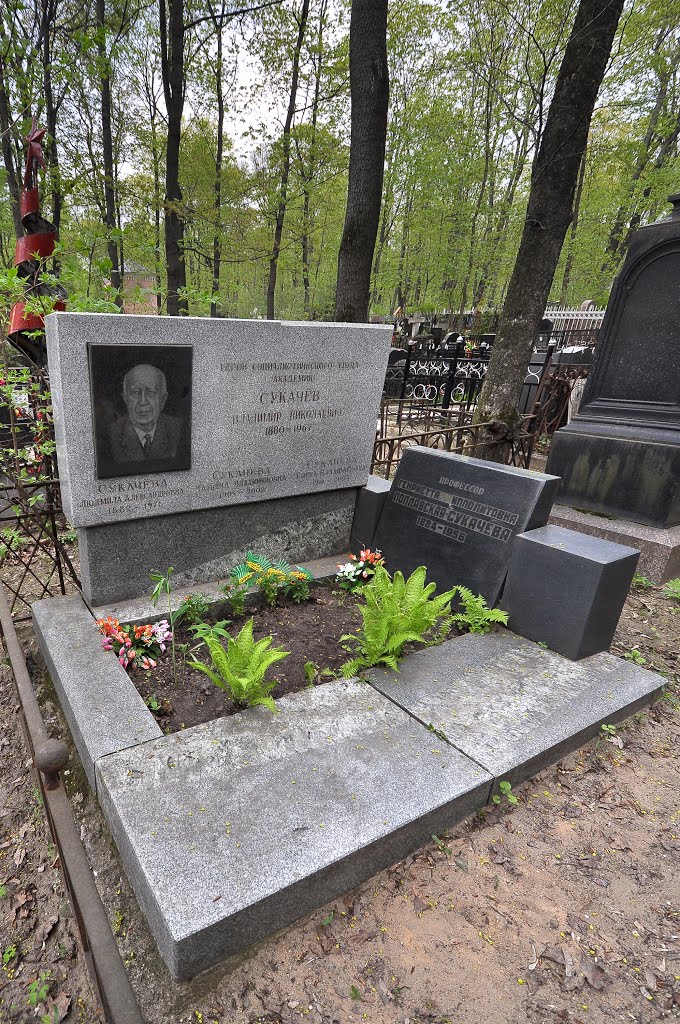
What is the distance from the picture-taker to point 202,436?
3828mm

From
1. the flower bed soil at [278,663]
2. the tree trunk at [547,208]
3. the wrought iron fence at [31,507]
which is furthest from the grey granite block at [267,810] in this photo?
the tree trunk at [547,208]

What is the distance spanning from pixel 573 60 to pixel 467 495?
520 cm

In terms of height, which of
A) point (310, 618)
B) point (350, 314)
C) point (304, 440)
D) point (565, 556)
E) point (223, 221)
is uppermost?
point (223, 221)

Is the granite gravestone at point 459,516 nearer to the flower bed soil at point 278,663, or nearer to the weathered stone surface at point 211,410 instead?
the weathered stone surface at point 211,410

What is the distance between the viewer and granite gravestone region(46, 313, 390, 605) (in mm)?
3330

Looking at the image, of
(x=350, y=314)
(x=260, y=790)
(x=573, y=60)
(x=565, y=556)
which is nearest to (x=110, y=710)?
(x=260, y=790)

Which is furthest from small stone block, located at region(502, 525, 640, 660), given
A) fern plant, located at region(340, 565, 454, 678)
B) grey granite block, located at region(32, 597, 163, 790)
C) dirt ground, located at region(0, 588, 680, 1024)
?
grey granite block, located at region(32, 597, 163, 790)

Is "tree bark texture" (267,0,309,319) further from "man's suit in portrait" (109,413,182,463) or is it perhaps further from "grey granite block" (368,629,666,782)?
"grey granite block" (368,629,666,782)

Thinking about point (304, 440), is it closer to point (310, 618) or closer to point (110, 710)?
point (310, 618)

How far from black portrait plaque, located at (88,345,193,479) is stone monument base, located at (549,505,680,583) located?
361cm

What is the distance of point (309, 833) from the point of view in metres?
2.09

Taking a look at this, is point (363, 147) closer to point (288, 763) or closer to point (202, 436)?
point (202, 436)

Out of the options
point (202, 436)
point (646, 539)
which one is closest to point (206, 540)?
point (202, 436)

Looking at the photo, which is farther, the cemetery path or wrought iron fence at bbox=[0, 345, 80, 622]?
wrought iron fence at bbox=[0, 345, 80, 622]
